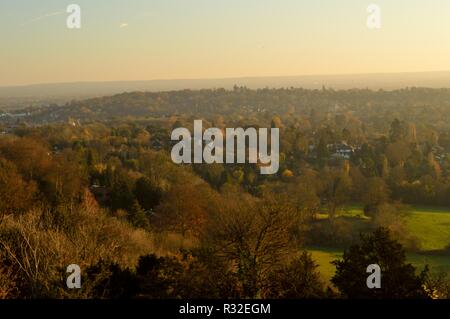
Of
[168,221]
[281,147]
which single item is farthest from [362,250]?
[281,147]

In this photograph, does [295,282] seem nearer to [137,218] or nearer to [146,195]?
[137,218]

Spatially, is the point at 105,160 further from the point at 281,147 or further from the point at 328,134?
the point at 328,134

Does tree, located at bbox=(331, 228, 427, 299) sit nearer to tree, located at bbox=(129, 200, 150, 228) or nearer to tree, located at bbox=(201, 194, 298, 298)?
tree, located at bbox=(201, 194, 298, 298)

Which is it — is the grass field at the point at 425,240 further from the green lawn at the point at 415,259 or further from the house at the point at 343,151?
the house at the point at 343,151

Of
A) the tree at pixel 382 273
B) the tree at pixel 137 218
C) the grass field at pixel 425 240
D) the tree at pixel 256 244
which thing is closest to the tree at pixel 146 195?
the tree at pixel 137 218

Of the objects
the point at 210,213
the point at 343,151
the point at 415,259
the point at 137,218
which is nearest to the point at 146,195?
the point at 210,213

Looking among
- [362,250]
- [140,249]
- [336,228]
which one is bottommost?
[336,228]
